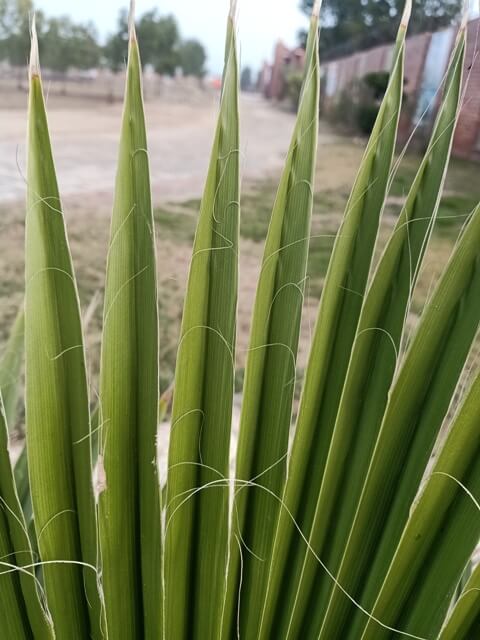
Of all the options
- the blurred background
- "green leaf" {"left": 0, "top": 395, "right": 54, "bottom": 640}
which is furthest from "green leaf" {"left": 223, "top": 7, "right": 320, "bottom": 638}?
the blurred background

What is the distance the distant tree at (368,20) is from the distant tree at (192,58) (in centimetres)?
43

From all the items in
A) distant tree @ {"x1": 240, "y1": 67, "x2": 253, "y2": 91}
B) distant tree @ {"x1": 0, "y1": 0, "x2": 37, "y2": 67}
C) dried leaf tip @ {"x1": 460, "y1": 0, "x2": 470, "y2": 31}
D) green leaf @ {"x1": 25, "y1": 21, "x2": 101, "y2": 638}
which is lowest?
green leaf @ {"x1": 25, "y1": 21, "x2": 101, "y2": 638}

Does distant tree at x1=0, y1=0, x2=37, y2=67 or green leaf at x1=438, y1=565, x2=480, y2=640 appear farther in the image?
distant tree at x1=0, y1=0, x2=37, y2=67

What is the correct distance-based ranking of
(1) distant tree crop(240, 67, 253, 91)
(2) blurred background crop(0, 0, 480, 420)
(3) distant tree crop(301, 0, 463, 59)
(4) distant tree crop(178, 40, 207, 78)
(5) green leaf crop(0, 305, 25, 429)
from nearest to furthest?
(5) green leaf crop(0, 305, 25, 429) < (3) distant tree crop(301, 0, 463, 59) < (2) blurred background crop(0, 0, 480, 420) < (1) distant tree crop(240, 67, 253, 91) < (4) distant tree crop(178, 40, 207, 78)

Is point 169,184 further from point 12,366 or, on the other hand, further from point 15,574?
point 15,574

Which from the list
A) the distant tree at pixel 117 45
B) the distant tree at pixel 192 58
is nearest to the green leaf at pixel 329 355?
the distant tree at pixel 117 45

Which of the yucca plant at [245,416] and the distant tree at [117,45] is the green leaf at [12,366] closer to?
the yucca plant at [245,416]

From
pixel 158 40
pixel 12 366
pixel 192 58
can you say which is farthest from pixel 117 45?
pixel 12 366

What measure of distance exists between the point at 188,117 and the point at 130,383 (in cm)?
182

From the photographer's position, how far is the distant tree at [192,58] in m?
1.80

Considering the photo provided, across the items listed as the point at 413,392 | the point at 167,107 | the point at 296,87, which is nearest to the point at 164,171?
the point at 167,107

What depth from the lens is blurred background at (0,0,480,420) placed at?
4.56 feet

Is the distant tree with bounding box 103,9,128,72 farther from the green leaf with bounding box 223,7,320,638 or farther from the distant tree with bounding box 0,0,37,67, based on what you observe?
the green leaf with bounding box 223,7,320,638

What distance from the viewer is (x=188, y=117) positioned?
194 cm
